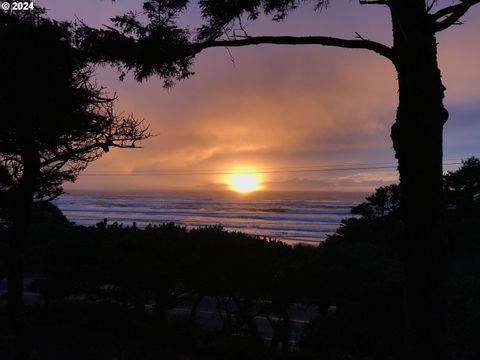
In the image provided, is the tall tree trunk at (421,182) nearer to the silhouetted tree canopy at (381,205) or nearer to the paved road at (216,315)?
the paved road at (216,315)

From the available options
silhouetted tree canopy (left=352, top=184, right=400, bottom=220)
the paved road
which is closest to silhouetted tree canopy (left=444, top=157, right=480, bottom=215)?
silhouetted tree canopy (left=352, top=184, right=400, bottom=220)

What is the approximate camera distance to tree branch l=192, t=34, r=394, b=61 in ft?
14.1

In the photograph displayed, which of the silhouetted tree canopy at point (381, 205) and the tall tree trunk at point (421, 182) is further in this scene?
the silhouetted tree canopy at point (381, 205)

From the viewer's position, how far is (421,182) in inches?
151

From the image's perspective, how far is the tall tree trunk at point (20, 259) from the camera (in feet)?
21.8

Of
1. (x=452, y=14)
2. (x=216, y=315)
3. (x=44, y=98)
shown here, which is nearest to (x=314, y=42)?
(x=452, y=14)

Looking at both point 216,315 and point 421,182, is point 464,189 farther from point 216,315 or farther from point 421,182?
point 421,182

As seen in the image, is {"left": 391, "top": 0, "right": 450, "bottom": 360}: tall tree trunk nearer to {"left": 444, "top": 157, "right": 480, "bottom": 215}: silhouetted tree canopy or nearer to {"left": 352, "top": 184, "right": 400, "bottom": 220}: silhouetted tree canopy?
{"left": 352, "top": 184, "right": 400, "bottom": 220}: silhouetted tree canopy

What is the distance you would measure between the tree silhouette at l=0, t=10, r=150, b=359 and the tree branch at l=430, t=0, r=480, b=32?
4.52 m

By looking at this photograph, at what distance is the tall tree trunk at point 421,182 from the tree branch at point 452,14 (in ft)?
0.41

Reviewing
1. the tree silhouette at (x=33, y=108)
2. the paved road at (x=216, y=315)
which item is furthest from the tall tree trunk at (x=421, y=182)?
the paved road at (x=216, y=315)

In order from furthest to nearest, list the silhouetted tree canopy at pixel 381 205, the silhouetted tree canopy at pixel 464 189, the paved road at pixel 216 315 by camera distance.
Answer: the silhouetted tree canopy at pixel 464 189 < the silhouetted tree canopy at pixel 381 205 < the paved road at pixel 216 315

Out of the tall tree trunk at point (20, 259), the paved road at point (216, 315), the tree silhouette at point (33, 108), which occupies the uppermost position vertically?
the tree silhouette at point (33, 108)

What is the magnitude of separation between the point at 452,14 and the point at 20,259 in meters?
6.41
